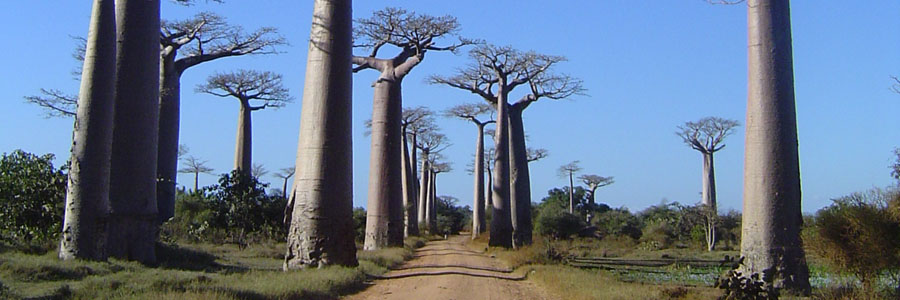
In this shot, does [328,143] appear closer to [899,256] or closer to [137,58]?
[137,58]

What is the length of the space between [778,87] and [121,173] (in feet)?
25.7

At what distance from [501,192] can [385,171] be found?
5.31m

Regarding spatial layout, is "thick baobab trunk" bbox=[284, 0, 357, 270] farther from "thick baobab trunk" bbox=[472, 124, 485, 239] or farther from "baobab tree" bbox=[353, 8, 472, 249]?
A: "thick baobab trunk" bbox=[472, 124, 485, 239]

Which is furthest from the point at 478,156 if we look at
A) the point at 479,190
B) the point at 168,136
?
the point at 168,136

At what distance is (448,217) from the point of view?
166 feet

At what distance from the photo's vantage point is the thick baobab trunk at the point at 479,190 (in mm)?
33219

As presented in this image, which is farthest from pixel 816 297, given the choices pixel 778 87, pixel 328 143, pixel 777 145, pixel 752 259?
pixel 328 143

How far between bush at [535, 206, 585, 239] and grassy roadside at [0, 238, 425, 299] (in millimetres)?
22236

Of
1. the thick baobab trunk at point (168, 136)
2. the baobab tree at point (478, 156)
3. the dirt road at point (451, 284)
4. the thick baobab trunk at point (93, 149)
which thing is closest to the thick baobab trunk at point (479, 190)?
the baobab tree at point (478, 156)

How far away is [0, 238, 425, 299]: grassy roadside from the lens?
6.98 meters

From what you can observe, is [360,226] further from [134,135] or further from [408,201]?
[134,135]

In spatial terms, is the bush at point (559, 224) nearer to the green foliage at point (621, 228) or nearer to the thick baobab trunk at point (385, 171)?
the green foliage at point (621, 228)

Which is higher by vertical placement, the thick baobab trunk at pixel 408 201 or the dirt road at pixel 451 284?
the thick baobab trunk at pixel 408 201

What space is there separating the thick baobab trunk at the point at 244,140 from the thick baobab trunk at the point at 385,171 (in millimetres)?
7818
